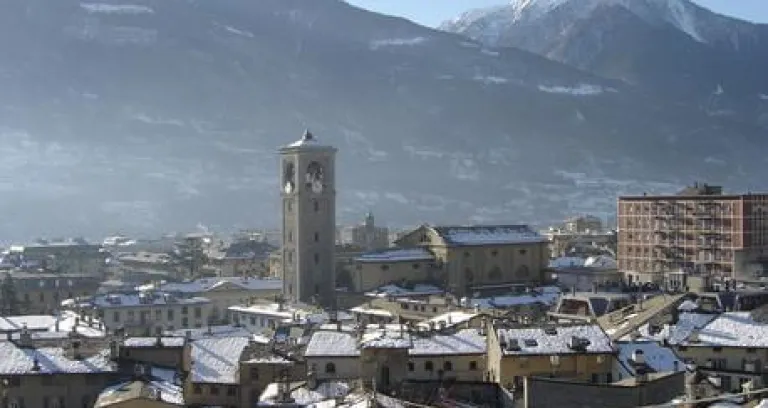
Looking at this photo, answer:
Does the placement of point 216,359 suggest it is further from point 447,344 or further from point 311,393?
point 447,344

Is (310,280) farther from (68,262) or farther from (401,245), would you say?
(68,262)

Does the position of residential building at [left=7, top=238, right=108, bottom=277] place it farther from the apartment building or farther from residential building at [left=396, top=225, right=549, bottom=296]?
the apartment building

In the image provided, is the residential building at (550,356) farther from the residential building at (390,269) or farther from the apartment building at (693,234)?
the apartment building at (693,234)

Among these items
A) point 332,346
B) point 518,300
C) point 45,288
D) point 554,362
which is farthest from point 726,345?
point 45,288

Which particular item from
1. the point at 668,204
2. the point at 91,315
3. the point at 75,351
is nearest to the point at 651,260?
the point at 668,204

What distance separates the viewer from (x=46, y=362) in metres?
51.6

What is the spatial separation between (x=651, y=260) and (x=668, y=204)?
5.83 meters

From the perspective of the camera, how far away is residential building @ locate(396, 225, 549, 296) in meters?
112

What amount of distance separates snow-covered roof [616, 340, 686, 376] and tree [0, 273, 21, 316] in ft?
207

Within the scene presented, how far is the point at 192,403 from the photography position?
2012 inches

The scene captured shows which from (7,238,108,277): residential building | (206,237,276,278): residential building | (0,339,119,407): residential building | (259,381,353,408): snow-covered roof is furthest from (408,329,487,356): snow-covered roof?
(7,238,108,277): residential building

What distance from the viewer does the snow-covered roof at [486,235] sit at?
374ft

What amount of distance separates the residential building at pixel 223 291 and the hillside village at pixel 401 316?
0.25 metres

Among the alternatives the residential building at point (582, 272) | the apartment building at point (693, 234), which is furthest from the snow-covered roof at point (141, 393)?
the apartment building at point (693, 234)
